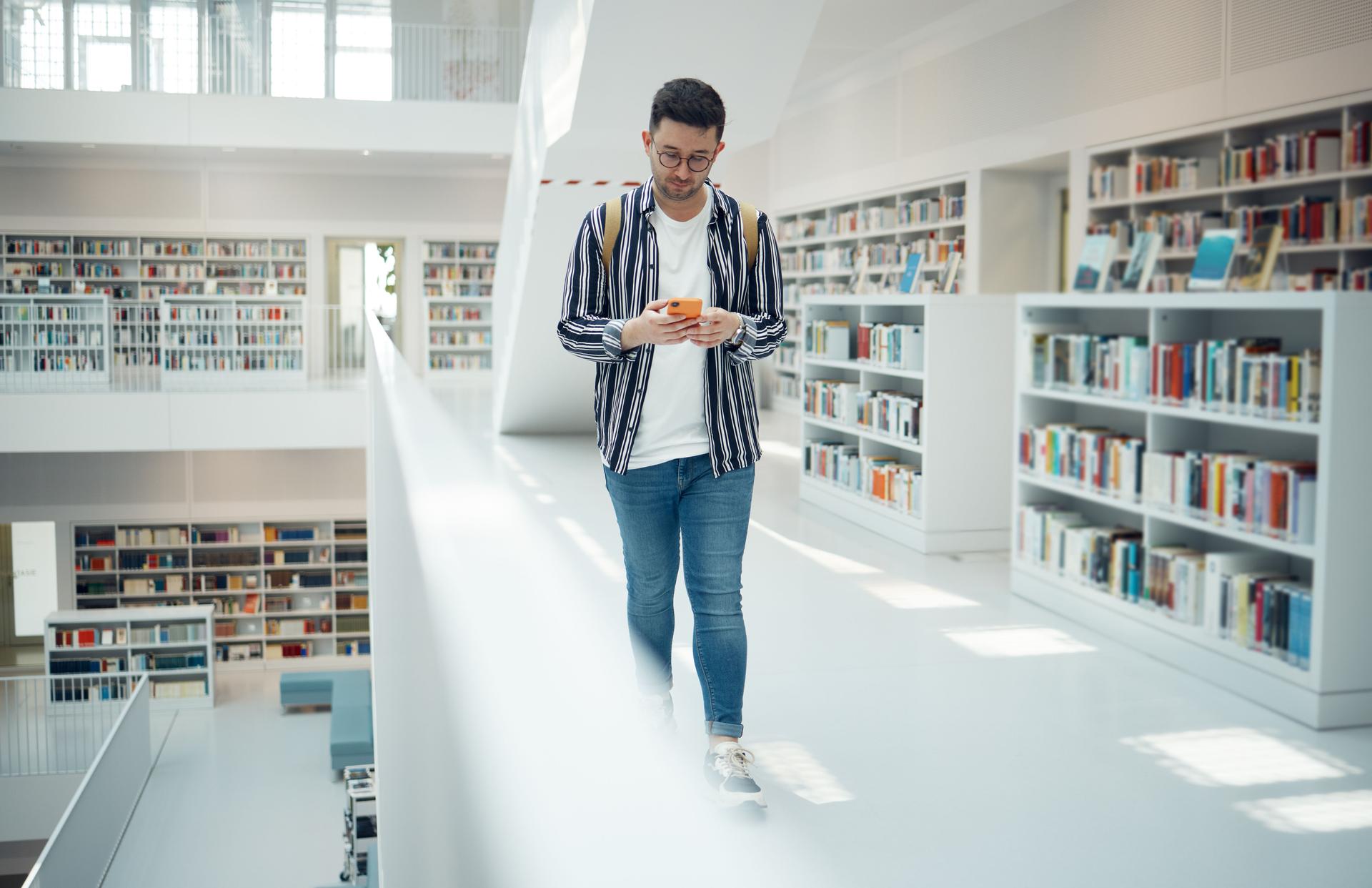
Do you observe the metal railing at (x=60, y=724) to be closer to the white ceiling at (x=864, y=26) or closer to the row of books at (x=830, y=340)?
the row of books at (x=830, y=340)

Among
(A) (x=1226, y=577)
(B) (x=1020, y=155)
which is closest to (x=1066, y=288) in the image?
(B) (x=1020, y=155)

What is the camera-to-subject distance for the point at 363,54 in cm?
1077

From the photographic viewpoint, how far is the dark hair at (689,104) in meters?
2.00

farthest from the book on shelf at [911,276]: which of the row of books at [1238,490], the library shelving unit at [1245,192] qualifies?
the row of books at [1238,490]

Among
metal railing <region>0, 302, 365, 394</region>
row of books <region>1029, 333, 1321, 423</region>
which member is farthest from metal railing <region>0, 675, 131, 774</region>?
row of books <region>1029, 333, 1321, 423</region>

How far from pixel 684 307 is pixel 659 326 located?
5 cm

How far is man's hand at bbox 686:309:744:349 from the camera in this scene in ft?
6.55

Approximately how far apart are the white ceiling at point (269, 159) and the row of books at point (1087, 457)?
831 cm

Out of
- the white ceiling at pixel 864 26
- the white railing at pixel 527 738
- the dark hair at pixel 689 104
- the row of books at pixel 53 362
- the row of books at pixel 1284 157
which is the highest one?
the white ceiling at pixel 864 26

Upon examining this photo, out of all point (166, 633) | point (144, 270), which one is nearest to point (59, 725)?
point (166, 633)

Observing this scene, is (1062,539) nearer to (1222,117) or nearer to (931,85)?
(1222,117)

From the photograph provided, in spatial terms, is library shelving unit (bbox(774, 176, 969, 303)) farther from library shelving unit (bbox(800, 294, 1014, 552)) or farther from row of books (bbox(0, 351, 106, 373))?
row of books (bbox(0, 351, 106, 373))

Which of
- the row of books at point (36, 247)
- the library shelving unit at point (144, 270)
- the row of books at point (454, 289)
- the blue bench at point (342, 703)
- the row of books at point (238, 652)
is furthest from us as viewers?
the row of books at point (454, 289)

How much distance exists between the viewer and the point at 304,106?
10.7 m
